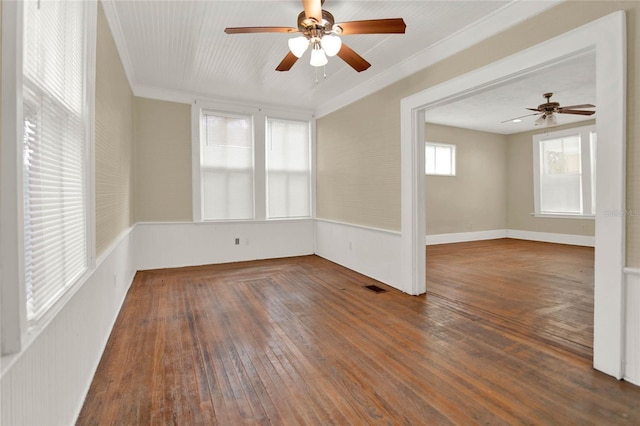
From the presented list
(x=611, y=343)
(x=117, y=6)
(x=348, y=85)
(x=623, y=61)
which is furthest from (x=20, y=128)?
(x=348, y=85)

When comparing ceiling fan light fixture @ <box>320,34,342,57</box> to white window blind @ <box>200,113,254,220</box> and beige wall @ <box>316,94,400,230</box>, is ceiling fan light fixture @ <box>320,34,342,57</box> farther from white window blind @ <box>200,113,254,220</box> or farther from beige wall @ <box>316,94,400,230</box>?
white window blind @ <box>200,113,254,220</box>

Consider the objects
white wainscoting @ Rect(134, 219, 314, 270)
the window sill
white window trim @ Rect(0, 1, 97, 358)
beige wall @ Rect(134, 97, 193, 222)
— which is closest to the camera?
white window trim @ Rect(0, 1, 97, 358)

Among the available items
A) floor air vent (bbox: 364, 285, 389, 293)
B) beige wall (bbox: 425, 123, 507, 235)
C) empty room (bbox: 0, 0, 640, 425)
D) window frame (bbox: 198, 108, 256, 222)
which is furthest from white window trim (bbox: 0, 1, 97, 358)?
beige wall (bbox: 425, 123, 507, 235)

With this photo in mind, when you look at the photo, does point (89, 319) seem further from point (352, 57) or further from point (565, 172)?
point (565, 172)

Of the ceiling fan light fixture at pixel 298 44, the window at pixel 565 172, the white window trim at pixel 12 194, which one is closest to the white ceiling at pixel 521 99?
the window at pixel 565 172

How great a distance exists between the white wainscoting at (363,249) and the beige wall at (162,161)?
7.83 ft

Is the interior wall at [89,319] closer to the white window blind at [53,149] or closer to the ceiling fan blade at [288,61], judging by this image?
the white window blind at [53,149]

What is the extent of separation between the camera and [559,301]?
133 inches

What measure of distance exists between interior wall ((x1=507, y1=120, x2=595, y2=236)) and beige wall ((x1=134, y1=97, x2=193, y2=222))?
7.97 m

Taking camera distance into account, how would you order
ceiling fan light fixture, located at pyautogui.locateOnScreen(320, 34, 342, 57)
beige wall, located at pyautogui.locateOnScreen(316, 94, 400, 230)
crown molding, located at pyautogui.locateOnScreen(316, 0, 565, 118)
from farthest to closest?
beige wall, located at pyautogui.locateOnScreen(316, 94, 400, 230), crown molding, located at pyautogui.locateOnScreen(316, 0, 565, 118), ceiling fan light fixture, located at pyautogui.locateOnScreen(320, 34, 342, 57)

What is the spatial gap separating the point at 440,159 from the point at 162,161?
597cm

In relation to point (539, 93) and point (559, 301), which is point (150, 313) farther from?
point (539, 93)

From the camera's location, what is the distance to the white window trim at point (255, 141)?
502 centimetres

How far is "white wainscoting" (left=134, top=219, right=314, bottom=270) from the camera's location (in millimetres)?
4820
